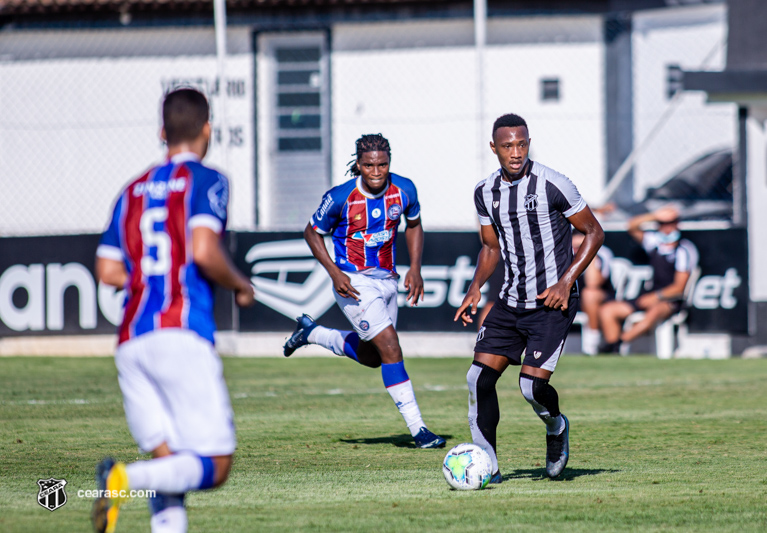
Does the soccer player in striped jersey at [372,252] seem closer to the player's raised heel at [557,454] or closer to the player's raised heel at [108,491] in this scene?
the player's raised heel at [557,454]

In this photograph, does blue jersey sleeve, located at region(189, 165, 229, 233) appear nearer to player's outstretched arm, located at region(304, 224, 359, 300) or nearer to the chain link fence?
player's outstretched arm, located at region(304, 224, 359, 300)

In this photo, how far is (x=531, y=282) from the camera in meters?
6.15

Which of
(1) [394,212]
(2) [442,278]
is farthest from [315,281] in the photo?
(1) [394,212]

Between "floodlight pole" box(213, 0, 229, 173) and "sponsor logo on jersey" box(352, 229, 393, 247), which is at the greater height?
"floodlight pole" box(213, 0, 229, 173)

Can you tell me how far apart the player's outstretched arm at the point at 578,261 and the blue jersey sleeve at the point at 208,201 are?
2.61 meters

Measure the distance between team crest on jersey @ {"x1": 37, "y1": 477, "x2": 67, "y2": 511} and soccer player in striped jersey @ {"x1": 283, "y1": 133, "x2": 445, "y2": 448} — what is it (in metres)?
2.59

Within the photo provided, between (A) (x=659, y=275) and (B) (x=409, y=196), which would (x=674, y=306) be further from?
(B) (x=409, y=196)

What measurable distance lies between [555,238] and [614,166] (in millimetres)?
13360

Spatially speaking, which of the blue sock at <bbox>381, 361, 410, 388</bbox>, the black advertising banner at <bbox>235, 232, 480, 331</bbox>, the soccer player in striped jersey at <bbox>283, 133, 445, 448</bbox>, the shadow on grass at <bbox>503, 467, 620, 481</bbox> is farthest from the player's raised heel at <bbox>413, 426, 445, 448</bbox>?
the black advertising banner at <bbox>235, 232, 480, 331</bbox>

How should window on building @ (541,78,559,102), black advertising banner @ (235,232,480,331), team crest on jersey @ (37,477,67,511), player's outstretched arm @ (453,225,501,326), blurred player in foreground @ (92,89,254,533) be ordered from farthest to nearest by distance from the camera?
window on building @ (541,78,559,102)
black advertising banner @ (235,232,480,331)
player's outstretched arm @ (453,225,501,326)
team crest on jersey @ (37,477,67,511)
blurred player in foreground @ (92,89,254,533)

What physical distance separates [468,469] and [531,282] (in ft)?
3.75

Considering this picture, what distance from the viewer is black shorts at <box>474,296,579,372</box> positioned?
6.08m

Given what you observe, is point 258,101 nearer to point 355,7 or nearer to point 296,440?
point 355,7

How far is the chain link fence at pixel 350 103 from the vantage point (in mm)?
18906
